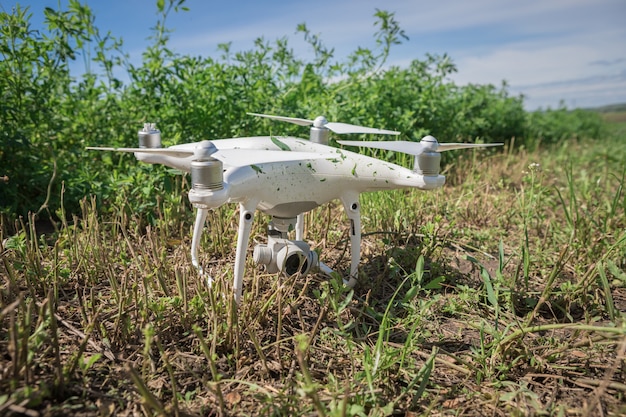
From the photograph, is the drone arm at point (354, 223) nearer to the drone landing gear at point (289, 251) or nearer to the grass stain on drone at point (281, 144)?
the drone landing gear at point (289, 251)

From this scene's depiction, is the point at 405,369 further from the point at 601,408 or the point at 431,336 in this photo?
the point at 601,408

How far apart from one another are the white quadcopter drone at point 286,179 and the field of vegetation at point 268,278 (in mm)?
148

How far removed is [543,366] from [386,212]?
1.33 metres

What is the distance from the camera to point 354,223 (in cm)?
187

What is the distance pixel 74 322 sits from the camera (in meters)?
1.66

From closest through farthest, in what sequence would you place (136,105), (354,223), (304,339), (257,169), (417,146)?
(304,339) < (257,169) < (417,146) < (354,223) < (136,105)

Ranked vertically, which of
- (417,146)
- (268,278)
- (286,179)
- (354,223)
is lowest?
(268,278)

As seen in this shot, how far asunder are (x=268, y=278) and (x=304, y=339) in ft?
2.71

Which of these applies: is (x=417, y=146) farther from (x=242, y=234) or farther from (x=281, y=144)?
(x=242, y=234)

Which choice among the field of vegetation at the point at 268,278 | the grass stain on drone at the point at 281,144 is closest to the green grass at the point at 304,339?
the field of vegetation at the point at 268,278

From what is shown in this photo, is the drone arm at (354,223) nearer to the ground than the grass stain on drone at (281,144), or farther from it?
nearer to the ground

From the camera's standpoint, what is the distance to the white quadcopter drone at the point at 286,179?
4.89 feet

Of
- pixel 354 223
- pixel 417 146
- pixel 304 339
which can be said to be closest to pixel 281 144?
pixel 354 223

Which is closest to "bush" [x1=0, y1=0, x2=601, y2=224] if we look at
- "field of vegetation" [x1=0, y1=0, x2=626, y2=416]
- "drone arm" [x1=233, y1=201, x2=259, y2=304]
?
"field of vegetation" [x1=0, y1=0, x2=626, y2=416]
